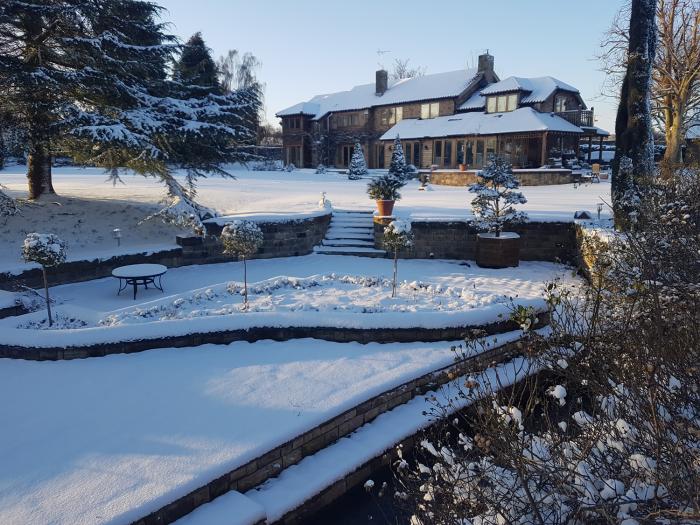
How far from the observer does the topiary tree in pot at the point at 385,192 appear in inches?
539

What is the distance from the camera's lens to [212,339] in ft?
22.9

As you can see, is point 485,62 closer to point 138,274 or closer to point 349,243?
point 349,243

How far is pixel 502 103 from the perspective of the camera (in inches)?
1256

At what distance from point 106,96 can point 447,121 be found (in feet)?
82.8

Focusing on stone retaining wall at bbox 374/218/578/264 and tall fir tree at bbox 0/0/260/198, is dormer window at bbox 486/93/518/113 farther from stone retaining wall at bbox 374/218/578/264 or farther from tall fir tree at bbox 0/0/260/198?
tall fir tree at bbox 0/0/260/198

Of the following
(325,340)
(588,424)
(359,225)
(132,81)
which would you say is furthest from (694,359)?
(132,81)

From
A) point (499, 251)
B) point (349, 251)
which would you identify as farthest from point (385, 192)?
point (499, 251)

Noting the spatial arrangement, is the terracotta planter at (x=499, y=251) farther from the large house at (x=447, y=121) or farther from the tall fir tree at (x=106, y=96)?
the large house at (x=447, y=121)

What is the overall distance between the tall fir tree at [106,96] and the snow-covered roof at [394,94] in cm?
2423

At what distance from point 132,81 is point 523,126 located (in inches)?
878

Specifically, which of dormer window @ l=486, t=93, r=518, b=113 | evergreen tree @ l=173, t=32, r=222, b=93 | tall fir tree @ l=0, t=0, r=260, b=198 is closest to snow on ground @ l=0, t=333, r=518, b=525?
tall fir tree @ l=0, t=0, r=260, b=198

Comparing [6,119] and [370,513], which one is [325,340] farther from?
[6,119]

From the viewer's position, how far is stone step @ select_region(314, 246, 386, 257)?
13539 millimetres

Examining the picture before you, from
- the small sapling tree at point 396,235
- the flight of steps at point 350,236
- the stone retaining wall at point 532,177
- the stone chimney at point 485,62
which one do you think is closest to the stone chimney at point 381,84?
the stone chimney at point 485,62
